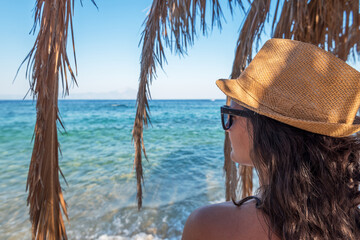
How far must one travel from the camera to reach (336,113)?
63 cm

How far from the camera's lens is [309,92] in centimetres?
65

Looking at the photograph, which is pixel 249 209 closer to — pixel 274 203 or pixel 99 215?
pixel 274 203

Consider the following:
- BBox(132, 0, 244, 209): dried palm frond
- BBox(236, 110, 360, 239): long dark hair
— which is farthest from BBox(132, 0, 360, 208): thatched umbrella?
BBox(236, 110, 360, 239): long dark hair

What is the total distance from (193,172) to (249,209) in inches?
216

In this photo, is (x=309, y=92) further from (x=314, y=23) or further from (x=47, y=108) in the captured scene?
(x=314, y=23)

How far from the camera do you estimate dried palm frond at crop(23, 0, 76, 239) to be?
91 cm

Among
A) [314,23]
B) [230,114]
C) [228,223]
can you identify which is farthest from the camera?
[314,23]

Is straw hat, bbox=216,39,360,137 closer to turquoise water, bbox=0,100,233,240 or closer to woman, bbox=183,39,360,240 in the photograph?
woman, bbox=183,39,360,240

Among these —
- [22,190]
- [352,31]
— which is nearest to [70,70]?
[352,31]

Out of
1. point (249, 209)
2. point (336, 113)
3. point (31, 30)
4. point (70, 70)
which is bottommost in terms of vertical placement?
point (249, 209)

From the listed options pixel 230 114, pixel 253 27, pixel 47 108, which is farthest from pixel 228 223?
pixel 253 27

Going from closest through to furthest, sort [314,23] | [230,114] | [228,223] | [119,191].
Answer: [228,223] → [230,114] → [314,23] → [119,191]

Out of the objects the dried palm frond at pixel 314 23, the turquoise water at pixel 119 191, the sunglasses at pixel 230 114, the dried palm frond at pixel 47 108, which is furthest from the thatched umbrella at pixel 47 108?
the dried palm frond at pixel 314 23

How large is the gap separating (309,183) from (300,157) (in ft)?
0.25
